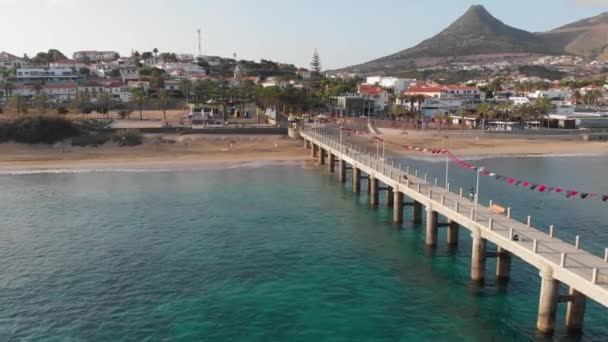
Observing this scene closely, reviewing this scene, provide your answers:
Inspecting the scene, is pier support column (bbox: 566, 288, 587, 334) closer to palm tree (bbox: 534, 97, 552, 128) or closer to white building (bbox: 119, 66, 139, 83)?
palm tree (bbox: 534, 97, 552, 128)

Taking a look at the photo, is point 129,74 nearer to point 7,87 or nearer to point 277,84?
point 7,87

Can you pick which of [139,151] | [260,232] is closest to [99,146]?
[139,151]

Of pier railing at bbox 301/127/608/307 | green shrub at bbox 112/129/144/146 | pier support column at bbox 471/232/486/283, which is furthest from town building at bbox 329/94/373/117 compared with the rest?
pier support column at bbox 471/232/486/283

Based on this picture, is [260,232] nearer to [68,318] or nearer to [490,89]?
[68,318]

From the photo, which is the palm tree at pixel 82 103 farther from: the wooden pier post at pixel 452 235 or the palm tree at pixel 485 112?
the wooden pier post at pixel 452 235

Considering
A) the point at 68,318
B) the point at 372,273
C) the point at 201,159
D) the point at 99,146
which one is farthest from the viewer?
the point at 99,146

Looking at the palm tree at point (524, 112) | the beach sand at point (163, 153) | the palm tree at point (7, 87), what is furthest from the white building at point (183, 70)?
the palm tree at point (524, 112)
